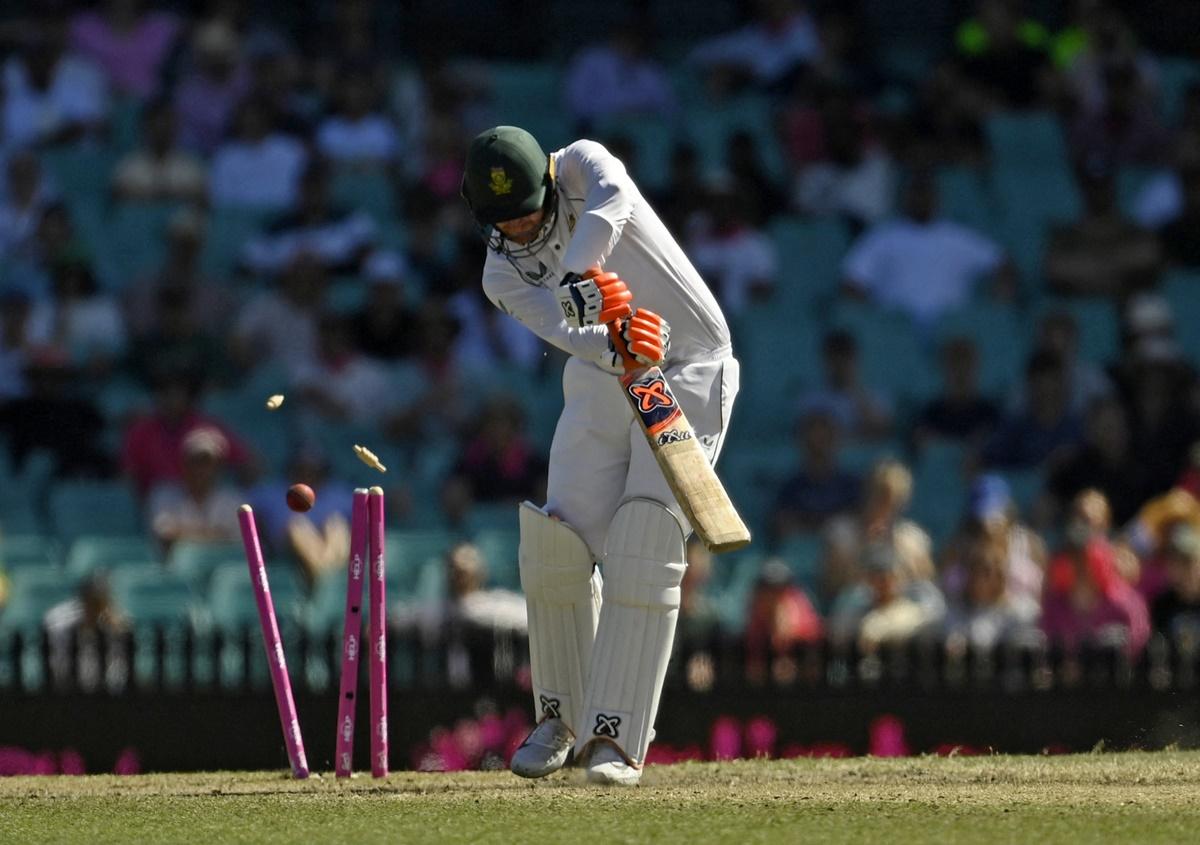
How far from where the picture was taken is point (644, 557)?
614cm

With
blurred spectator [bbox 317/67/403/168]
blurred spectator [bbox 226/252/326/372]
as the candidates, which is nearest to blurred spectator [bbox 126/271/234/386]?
blurred spectator [bbox 226/252/326/372]

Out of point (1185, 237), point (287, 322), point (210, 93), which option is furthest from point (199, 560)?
point (1185, 237)

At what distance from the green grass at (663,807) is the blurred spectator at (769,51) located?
793cm

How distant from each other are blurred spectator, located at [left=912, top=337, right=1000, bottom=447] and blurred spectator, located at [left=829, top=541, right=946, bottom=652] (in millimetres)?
1676

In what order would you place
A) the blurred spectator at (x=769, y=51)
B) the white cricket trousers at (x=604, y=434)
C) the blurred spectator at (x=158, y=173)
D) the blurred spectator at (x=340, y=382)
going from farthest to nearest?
the blurred spectator at (x=769, y=51) → the blurred spectator at (x=158, y=173) → the blurred spectator at (x=340, y=382) → the white cricket trousers at (x=604, y=434)

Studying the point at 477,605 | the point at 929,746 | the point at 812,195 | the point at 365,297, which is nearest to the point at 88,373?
the point at 365,297

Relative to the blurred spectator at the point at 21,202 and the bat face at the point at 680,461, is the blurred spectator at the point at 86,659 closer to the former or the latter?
the bat face at the point at 680,461

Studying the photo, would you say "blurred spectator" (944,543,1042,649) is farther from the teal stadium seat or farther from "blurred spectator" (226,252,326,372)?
"blurred spectator" (226,252,326,372)

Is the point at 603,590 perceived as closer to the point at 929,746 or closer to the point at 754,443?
the point at 929,746

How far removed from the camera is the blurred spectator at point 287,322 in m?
12.4

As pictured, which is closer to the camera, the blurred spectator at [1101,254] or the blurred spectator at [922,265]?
the blurred spectator at [922,265]

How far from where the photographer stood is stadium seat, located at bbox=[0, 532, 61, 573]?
1074 centimetres

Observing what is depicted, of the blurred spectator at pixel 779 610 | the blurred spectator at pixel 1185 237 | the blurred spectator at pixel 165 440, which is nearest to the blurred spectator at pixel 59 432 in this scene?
the blurred spectator at pixel 165 440

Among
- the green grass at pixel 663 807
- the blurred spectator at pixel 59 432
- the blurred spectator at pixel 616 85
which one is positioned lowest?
the green grass at pixel 663 807
